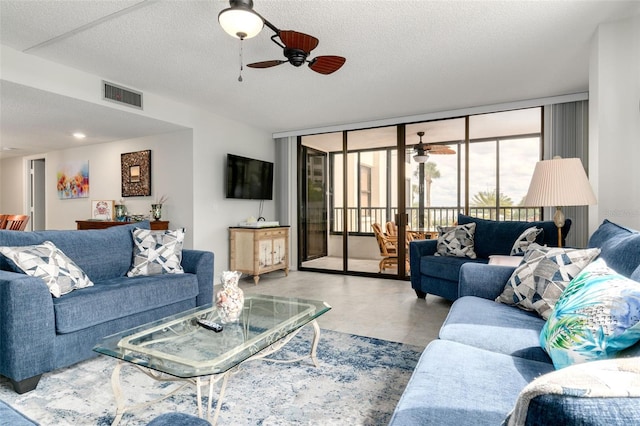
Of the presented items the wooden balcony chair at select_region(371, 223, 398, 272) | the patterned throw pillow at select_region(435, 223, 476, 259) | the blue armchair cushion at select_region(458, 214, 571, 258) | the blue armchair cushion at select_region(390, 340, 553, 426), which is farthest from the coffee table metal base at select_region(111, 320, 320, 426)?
the wooden balcony chair at select_region(371, 223, 398, 272)

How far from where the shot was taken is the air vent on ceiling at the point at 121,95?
3.77 m

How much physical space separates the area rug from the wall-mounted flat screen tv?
3.25 m

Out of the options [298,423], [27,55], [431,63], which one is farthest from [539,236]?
[27,55]

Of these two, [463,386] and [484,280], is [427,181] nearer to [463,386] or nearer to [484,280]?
[484,280]

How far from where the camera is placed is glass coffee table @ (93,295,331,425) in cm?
148

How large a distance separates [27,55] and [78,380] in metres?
2.92

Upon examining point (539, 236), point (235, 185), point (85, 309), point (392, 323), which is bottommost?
point (392, 323)

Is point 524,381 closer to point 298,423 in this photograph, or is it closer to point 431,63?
point 298,423

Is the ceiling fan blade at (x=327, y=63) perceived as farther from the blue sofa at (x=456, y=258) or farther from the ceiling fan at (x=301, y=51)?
the blue sofa at (x=456, y=258)

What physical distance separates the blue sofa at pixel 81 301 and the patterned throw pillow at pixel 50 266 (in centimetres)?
5

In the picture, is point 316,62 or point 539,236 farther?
point 539,236

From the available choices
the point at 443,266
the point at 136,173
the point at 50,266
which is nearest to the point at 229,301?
the point at 50,266

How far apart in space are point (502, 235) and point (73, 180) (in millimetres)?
6862

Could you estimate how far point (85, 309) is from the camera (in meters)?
2.21
